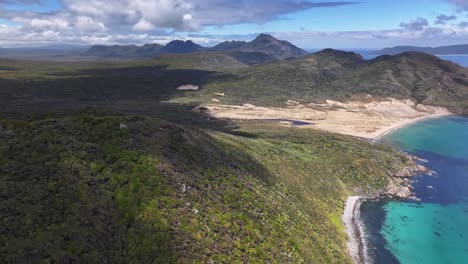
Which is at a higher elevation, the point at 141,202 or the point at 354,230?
the point at 141,202

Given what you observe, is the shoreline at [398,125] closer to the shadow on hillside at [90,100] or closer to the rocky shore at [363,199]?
the rocky shore at [363,199]

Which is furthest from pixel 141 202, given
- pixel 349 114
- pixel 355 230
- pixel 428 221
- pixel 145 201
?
pixel 349 114

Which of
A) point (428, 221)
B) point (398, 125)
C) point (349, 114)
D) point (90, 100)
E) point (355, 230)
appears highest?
point (90, 100)

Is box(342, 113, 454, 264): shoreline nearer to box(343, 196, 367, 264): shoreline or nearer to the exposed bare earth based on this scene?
box(343, 196, 367, 264): shoreline

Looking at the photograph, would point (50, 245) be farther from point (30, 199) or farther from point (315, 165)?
point (315, 165)

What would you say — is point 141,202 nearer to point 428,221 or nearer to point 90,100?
point 428,221

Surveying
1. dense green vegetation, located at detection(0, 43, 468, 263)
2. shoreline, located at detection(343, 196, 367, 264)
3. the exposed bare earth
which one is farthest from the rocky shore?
the exposed bare earth

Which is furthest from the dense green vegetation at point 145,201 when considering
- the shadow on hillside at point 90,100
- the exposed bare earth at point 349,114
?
the exposed bare earth at point 349,114

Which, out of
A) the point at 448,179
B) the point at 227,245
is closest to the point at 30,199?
the point at 227,245
